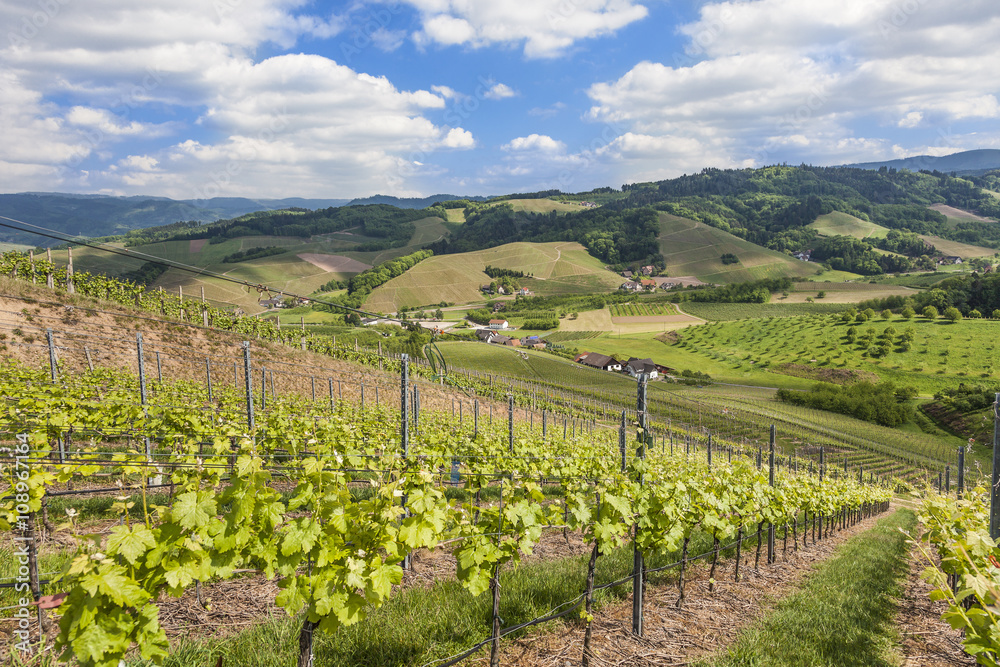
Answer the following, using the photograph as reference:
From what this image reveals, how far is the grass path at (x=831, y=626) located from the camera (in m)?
5.42

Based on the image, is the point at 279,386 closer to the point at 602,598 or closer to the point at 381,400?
the point at 381,400

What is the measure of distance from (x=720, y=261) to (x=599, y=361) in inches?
4380

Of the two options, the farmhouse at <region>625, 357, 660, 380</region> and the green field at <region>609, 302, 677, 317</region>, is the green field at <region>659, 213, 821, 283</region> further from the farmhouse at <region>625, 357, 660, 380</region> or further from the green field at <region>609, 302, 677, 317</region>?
the farmhouse at <region>625, 357, 660, 380</region>

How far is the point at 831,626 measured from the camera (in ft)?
20.9

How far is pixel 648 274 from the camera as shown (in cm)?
17362

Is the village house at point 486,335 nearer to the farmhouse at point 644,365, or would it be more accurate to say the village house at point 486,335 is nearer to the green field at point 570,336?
the green field at point 570,336

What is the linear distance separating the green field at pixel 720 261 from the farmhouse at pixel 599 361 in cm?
9075

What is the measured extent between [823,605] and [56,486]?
48.3 feet

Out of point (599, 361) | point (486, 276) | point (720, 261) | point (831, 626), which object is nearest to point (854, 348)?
point (599, 361)

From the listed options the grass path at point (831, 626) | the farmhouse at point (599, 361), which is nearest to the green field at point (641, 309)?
the farmhouse at point (599, 361)

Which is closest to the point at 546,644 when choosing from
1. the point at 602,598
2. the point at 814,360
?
the point at 602,598

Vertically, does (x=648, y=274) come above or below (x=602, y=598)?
above

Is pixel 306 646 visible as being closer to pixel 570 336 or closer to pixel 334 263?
pixel 570 336

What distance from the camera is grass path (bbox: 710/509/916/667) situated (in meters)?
5.42
